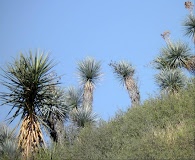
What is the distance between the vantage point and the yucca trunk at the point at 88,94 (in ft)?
65.1

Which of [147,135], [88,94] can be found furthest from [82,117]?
[147,135]

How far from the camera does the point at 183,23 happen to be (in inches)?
864

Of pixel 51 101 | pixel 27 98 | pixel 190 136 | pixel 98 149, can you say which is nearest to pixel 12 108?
pixel 27 98

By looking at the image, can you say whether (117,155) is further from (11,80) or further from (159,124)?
(11,80)

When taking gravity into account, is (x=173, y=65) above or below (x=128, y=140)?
above

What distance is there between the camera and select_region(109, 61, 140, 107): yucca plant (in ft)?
67.9

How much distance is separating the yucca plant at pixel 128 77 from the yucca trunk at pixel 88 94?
2213 mm

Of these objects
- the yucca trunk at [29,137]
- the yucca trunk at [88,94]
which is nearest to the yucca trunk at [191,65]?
the yucca trunk at [88,94]

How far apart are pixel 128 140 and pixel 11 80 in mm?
4566

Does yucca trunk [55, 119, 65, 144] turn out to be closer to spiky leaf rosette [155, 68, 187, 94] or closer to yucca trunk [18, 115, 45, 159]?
yucca trunk [18, 115, 45, 159]

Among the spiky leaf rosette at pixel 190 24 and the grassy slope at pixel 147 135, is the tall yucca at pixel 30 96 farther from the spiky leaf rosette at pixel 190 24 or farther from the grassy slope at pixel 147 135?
the spiky leaf rosette at pixel 190 24

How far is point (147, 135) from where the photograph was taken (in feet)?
32.9

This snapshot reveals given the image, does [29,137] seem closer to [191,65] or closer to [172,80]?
[172,80]

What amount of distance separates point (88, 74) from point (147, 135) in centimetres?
1135
